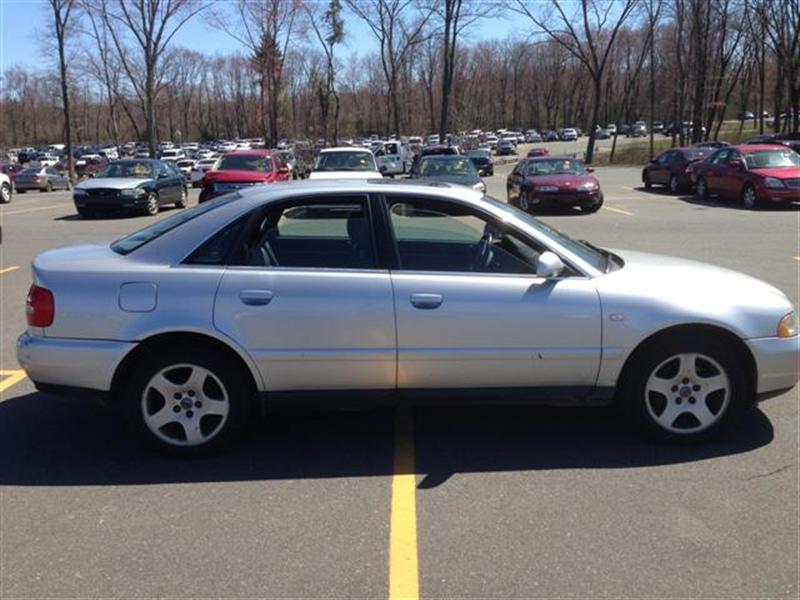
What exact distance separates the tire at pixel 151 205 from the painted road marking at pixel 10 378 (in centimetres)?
1451

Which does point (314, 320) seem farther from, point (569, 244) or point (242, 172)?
point (242, 172)

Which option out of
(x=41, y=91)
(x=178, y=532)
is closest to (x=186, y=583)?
(x=178, y=532)

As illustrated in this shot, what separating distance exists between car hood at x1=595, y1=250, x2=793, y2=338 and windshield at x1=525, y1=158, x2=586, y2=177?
51.1ft

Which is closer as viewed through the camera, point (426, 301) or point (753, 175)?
point (426, 301)

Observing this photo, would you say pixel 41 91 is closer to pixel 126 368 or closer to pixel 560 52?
pixel 560 52

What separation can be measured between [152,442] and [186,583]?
131 centimetres

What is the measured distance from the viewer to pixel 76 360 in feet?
13.5

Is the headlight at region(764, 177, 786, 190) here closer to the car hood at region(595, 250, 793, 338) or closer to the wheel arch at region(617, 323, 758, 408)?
the car hood at region(595, 250, 793, 338)

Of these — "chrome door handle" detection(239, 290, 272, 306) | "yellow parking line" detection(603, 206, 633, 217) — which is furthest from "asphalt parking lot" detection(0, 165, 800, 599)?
"yellow parking line" detection(603, 206, 633, 217)

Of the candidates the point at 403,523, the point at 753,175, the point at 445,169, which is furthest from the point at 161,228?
the point at 753,175

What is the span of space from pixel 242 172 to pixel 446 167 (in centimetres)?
527

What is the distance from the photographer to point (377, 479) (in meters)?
4.02

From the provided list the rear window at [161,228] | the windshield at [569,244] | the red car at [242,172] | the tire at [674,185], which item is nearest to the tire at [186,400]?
the rear window at [161,228]

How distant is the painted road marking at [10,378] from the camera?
5649 millimetres
